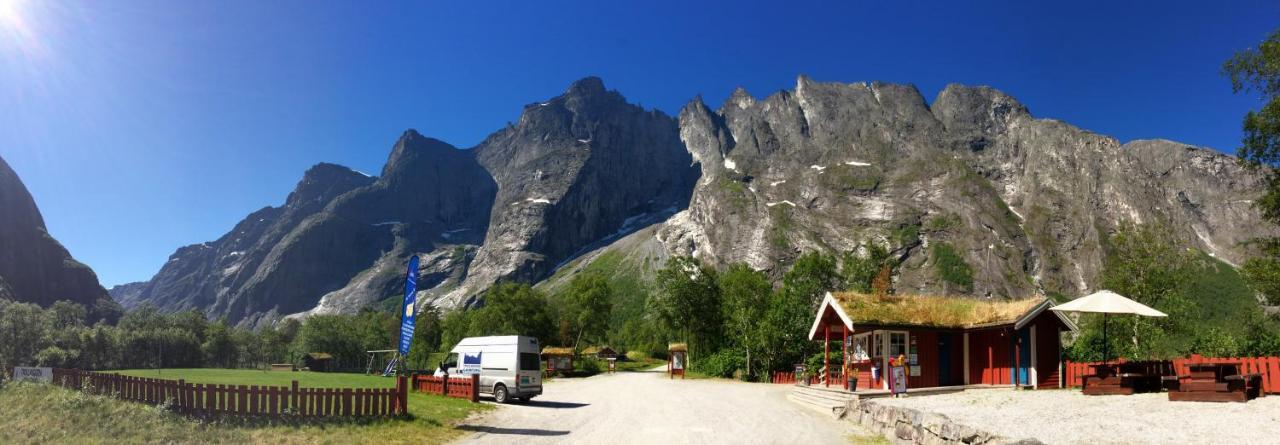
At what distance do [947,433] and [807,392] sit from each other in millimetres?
14511

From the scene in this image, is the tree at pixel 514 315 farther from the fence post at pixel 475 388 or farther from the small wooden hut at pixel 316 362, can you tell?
the fence post at pixel 475 388

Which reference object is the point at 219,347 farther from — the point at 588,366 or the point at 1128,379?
the point at 1128,379

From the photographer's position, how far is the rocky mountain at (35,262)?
481 feet

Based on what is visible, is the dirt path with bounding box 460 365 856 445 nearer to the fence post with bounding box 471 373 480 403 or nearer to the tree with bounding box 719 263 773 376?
the fence post with bounding box 471 373 480 403

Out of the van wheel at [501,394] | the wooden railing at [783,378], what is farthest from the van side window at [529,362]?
the wooden railing at [783,378]

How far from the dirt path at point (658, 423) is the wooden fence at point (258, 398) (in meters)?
2.25

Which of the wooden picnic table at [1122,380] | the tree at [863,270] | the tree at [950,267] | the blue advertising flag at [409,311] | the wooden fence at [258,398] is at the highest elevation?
the tree at [950,267]

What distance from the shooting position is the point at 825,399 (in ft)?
74.3

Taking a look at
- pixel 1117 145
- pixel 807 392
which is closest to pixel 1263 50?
pixel 807 392

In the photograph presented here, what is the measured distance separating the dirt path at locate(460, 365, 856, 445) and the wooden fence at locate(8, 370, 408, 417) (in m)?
2.25

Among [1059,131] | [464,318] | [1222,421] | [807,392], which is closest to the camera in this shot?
[1222,421]

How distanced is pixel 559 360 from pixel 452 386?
99.4ft

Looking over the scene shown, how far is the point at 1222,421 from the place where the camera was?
1126 centimetres

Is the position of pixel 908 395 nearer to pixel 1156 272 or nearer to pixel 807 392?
pixel 807 392
